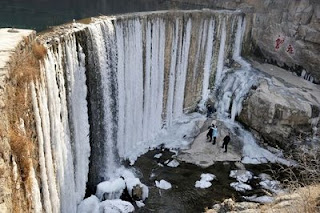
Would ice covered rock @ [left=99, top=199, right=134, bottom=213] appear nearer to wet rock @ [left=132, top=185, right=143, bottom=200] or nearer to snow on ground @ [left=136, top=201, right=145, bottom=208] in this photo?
snow on ground @ [left=136, top=201, right=145, bottom=208]

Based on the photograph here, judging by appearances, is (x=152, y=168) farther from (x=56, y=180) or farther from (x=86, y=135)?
(x=56, y=180)

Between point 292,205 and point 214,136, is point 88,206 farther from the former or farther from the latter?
point 214,136

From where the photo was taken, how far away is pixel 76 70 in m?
10.9

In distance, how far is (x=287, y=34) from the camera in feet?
62.3

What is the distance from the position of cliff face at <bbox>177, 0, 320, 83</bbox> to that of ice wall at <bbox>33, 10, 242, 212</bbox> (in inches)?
62.6

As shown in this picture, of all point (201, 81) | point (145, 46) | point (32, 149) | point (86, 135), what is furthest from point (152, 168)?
point (32, 149)

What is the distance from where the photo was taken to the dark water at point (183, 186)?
40.0 feet

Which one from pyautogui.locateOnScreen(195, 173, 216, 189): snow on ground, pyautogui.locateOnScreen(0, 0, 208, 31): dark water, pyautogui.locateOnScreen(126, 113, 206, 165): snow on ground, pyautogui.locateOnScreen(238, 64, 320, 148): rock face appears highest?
pyautogui.locateOnScreen(0, 0, 208, 31): dark water

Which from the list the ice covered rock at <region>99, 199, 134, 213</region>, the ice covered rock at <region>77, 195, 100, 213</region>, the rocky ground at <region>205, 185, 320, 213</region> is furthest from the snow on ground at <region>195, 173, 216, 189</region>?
the ice covered rock at <region>77, 195, 100, 213</region>

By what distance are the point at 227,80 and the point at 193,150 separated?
4531 mm

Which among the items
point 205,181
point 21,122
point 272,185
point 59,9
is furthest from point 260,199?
point 59,9

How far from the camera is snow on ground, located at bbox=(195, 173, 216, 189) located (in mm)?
13366

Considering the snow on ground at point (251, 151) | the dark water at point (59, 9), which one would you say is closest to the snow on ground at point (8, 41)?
the snow on ground at point (251, 151)

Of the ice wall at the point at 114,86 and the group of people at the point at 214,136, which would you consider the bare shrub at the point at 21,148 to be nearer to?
the ice wall at the point at 114,86
